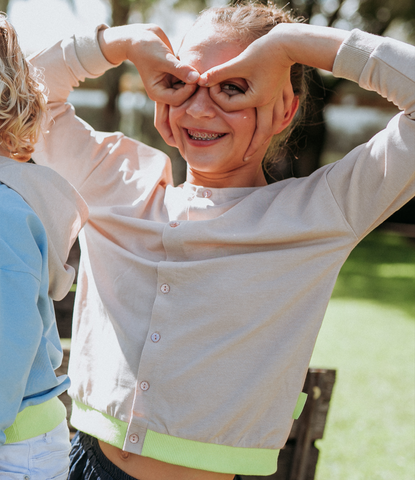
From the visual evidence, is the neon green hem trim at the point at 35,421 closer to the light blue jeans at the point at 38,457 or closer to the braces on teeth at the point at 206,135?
the light blue jeans at the point at 38,457

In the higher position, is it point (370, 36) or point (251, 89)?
point (370, 36)

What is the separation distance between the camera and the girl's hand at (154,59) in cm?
159

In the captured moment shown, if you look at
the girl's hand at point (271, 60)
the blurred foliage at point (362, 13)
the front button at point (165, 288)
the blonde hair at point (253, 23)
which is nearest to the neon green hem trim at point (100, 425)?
the front button at point (165, 288)

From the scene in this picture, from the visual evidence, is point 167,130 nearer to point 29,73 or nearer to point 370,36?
point 29,73

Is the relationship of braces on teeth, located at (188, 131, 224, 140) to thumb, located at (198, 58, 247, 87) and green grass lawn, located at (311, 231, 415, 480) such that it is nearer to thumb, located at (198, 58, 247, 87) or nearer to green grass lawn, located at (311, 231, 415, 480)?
thumb, located at (198, 58, 247, 87)

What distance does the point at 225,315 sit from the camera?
1.48m

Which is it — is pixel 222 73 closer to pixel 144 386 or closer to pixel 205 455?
pixel 144 386

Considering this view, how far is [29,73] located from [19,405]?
0.80 meters

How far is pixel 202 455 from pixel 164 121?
0.99 metres

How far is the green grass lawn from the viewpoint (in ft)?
10.2

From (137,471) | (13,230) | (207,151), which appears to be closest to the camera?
(13,230)

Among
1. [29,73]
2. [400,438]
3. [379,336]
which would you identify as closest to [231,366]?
[29,73]

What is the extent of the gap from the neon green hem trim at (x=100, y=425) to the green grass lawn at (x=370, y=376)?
1.76m

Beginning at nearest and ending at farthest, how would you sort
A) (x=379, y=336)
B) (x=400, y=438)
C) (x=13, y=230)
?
1. (x=13, y=230)
2. (x=400, y=438)
3. (x=379, y=336)
